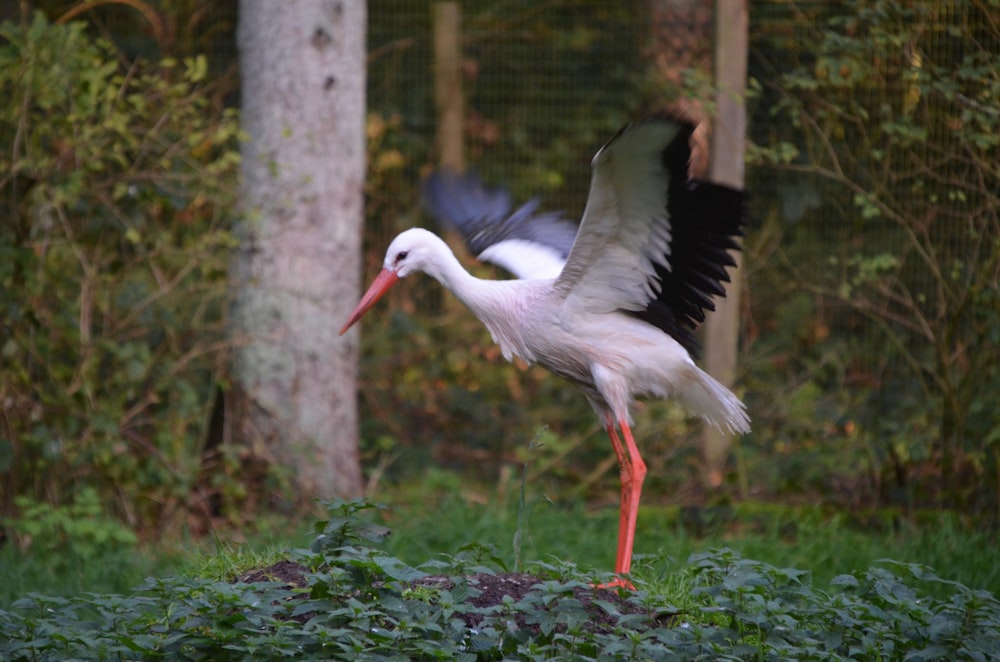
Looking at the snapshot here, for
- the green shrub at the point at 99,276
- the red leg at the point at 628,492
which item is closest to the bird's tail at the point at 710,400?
the red leg at the point at 628,492

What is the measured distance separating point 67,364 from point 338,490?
4.76ft

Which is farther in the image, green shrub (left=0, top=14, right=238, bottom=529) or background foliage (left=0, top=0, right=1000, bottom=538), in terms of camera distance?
background foliage (left=0, top=0, right=1000, bottom=538)

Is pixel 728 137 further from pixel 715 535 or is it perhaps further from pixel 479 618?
pixel 479 618

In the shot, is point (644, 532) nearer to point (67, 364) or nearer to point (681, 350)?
point (681, 350)

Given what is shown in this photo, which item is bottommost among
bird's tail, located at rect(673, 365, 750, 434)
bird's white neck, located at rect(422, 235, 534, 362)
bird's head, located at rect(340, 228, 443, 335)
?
bird's tail, located at rect(673, 365, 750, 434)

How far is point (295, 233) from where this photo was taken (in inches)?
228

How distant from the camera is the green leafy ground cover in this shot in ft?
9.50

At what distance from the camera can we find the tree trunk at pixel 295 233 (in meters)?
5.75

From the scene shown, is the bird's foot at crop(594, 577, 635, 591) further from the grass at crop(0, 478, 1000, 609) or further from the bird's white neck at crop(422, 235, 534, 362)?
the bird's white neck at crop(422, 235, 534, 362)

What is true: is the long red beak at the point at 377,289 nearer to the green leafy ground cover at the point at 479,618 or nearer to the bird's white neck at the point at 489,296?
the bird's white neck at the point at 489,296

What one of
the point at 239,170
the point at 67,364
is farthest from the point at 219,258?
the point at 67,364

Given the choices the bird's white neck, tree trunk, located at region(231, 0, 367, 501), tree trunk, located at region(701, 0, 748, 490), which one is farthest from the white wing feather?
tree trunk, located at region(231, 0, 367, 501)

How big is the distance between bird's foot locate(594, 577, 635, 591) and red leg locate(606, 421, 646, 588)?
507 mm

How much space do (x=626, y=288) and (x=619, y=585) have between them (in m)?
1.38
